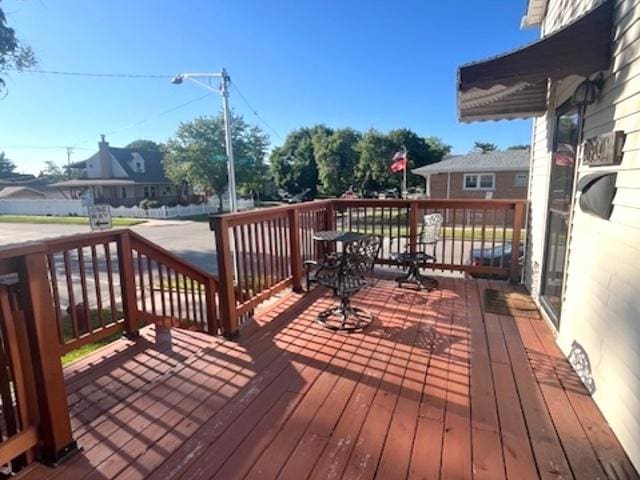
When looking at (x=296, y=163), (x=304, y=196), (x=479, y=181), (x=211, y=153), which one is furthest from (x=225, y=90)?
(x=296, y=163)

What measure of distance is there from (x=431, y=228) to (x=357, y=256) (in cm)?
192

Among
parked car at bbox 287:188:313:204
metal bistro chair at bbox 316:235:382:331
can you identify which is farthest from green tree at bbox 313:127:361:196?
metal bistro chair at bbox 316:235:382:331

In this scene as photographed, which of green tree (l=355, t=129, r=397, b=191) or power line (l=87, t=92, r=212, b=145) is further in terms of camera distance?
green tree (l=355, t=129, r=397, b=191)

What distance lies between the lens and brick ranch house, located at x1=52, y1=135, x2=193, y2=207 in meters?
25.7

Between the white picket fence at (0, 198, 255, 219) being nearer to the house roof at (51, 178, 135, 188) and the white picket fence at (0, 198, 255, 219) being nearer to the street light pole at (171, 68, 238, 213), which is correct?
the house roof at (51, 178, 135, 188)

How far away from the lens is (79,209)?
2375cm

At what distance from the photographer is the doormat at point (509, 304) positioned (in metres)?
3.44

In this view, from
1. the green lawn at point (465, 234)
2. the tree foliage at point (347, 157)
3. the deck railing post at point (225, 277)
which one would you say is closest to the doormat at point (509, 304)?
the green lawn at point (465, 234)

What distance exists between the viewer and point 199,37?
11.7 metres

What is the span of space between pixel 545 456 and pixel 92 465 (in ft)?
6.97

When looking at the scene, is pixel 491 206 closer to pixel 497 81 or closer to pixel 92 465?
pixel 497 81

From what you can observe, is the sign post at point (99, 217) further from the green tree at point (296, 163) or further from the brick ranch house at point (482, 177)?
the green tree at point (296, 163)

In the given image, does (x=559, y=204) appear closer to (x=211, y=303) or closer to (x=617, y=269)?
(x=617, y=269)

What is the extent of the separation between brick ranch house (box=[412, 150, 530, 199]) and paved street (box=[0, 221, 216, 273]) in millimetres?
11277
